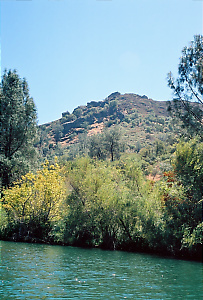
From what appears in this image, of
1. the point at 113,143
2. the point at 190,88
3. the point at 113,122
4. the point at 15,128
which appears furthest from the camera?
the point at 113,122

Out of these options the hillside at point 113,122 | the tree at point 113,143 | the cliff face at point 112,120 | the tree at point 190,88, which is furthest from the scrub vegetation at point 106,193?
the cliff face at point 112,120

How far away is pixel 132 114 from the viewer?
16375 cm

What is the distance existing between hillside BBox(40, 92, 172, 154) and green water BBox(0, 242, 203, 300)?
101 metres

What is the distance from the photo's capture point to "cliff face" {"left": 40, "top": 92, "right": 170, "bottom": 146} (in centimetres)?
14515

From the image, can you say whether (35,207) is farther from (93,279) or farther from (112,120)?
(112,120)

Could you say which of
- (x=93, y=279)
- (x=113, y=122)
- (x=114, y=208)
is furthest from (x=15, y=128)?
(x=113, y=122)

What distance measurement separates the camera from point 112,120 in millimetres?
162125

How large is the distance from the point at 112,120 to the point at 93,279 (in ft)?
490

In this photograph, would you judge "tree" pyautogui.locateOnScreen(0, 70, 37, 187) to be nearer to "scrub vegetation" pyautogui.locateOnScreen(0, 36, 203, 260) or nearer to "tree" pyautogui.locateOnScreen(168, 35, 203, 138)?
"scrub vegetation" pyautogui.locateOnScreen(0, 36, 203, 260)

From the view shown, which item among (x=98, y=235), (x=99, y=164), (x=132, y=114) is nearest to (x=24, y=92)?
(x=99, y=164)

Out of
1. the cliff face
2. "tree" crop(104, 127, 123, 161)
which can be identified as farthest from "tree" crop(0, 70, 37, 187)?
the cliff face

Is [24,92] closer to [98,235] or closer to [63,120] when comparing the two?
[98,235]

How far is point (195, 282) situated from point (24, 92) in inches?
1282

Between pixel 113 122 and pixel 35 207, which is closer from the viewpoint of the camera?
pixel 35 207
